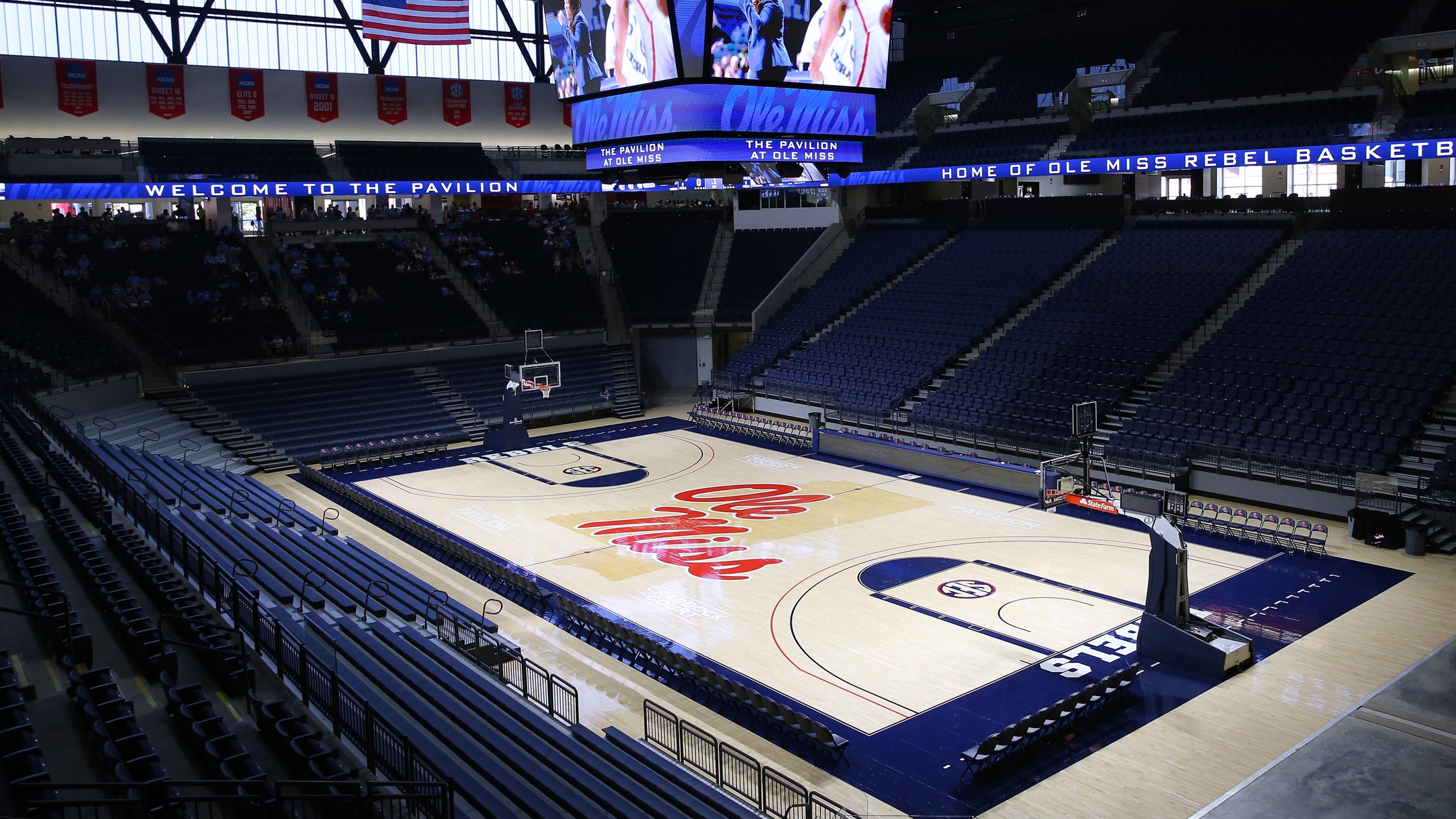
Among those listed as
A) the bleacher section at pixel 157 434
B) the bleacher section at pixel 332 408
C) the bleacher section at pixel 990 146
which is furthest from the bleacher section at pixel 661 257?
the bleacher section at pixel 157 434

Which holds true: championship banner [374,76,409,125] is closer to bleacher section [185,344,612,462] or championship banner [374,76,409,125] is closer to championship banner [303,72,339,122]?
championship banner [303,72,339,122]

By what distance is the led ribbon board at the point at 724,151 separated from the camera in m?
16.6

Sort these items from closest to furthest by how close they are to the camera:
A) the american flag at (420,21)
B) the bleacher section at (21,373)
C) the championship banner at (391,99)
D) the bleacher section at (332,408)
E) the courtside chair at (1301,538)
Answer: the courtside chair at (1301,538)
the bleacher section at (21,373)
the bleacher section at (332,408)
the american flag at (420,21)
the championship banner at (391,99)

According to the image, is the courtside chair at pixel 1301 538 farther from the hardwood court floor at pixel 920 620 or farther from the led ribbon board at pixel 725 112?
the led ribbon board at pixel 725 112

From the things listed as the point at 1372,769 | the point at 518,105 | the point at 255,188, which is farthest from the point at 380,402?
the point at 1372,769

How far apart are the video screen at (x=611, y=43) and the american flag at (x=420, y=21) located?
15433 mm

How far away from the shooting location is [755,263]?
131ft

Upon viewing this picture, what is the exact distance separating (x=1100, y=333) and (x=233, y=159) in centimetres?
2710

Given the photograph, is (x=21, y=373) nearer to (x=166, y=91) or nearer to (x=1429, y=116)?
(x=166, y=91)

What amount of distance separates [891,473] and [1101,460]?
4.98m

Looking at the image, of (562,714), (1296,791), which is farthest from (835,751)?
(1296,791)

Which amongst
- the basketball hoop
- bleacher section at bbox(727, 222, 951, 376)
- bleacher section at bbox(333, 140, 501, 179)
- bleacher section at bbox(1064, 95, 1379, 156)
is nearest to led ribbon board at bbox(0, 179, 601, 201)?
bleacher section at bbox(333, 140, 501, 179)

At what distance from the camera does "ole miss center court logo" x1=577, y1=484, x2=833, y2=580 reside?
20.1 m

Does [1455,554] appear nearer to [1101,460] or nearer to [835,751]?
[1101,460]
